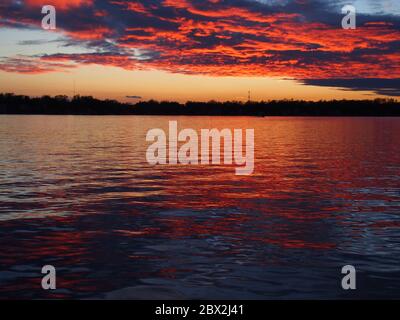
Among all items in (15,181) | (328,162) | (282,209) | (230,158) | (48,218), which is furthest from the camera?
(230,158)

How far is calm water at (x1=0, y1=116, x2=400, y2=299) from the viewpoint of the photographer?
14758mm

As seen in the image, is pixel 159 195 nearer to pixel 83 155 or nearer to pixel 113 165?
pixel 113 165

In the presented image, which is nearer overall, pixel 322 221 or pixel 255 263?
pixel 255 263

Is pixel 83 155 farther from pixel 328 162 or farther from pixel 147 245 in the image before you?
pixel 147 245

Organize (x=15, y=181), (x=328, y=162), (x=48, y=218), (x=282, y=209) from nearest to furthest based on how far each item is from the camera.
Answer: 1. (x=48, y=218)
2. (x=282, y=209)
3. (x=15, y=181)
4. (x=328, y=162)

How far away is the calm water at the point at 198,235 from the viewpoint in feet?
48.4

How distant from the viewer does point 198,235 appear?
20.5m

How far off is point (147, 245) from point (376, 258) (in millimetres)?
8056

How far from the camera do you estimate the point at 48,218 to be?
23.2m

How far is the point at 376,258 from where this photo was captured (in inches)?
685
